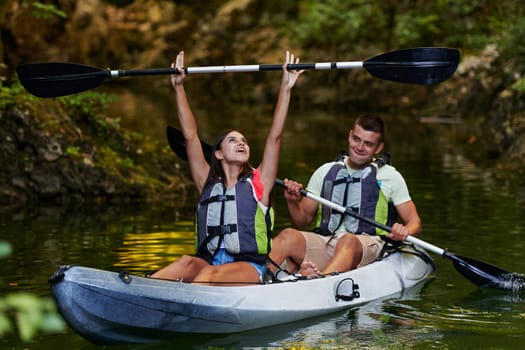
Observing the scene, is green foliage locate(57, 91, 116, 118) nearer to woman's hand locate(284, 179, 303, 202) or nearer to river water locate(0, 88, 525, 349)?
river water locate(0, 88, 525, 349)

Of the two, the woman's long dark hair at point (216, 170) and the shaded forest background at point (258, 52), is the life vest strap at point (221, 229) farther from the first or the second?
the shaded forest background at point (258, 52)

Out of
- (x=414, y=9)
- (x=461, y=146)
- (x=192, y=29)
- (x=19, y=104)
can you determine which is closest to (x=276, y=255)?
(x=19, y=104)

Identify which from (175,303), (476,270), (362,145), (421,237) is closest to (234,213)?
(175,303)

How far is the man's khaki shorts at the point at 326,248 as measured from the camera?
629 cm

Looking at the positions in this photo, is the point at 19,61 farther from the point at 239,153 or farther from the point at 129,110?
the point at 239,153

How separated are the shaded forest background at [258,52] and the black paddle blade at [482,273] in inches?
195

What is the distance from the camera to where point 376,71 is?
6.19 m

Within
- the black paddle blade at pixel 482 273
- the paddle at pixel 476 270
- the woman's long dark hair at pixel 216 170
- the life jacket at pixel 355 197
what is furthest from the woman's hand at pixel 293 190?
the black paddle blade at pixel 482 273

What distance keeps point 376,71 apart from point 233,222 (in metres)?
1.50

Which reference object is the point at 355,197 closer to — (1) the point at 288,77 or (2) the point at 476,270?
(2) the point at 476,270

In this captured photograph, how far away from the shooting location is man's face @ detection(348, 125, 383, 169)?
6320mm

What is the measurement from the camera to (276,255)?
6129mm

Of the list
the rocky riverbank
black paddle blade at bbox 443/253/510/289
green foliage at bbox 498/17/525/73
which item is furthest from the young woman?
green foliage at bbox 498/17/525/73

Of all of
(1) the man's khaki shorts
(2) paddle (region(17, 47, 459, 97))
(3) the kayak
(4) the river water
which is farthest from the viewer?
(1) the man's khaki shorts
